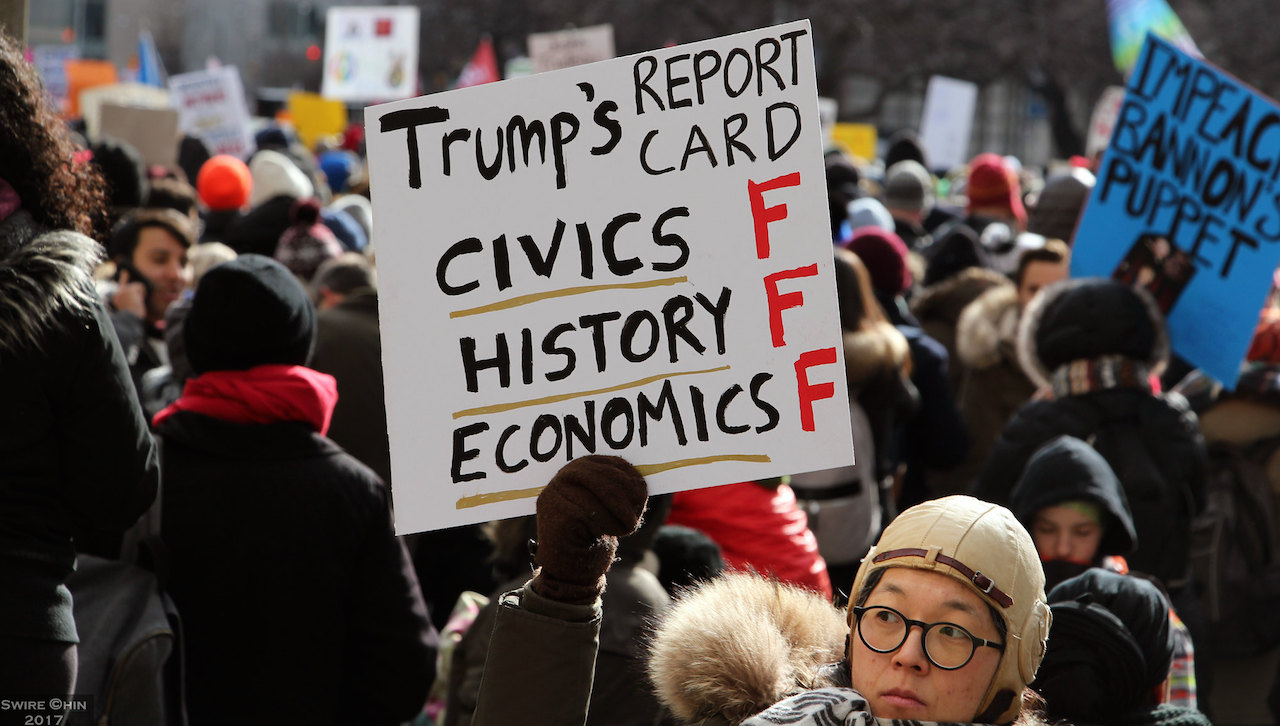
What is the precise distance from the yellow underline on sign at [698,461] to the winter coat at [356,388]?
92.2 inches

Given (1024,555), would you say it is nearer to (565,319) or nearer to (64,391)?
(565,319)

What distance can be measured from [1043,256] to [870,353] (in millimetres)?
1403

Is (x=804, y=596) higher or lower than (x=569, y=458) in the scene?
lower

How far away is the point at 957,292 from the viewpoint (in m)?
6.11

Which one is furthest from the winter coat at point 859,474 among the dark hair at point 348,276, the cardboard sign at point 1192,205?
the dark hair at point 348,276

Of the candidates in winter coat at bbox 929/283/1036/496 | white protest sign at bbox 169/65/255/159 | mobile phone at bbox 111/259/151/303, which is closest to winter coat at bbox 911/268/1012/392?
winter coat at bbox 929/283/1036/496

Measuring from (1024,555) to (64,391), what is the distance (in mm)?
1590

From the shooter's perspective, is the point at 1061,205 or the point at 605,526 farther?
the point at 1061,205

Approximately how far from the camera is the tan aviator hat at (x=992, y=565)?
2.04 metres

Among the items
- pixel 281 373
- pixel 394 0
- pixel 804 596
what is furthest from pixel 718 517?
pixel 394 0

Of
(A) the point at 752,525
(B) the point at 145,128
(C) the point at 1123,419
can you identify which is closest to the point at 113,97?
(B) the point at 145,128

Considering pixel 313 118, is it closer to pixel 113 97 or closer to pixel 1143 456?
pixel 113 97

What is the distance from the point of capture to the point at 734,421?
218cm

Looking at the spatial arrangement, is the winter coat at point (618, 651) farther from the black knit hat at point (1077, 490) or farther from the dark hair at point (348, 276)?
the dark hair at point (348, 276)
